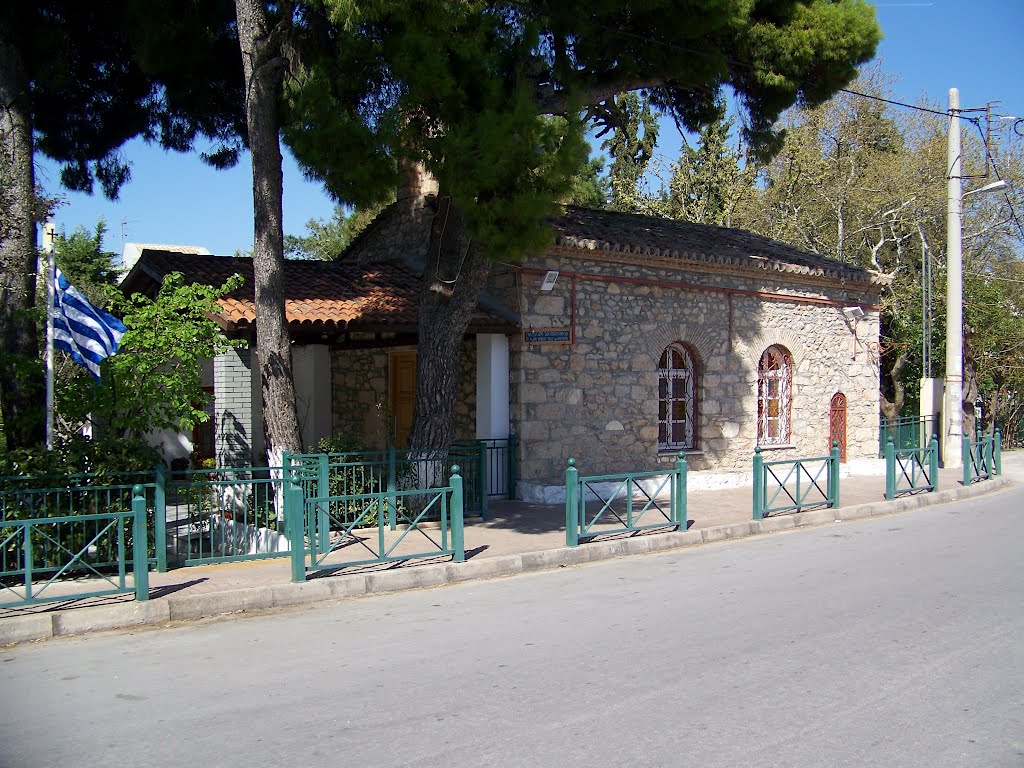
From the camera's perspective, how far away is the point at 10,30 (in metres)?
9.79

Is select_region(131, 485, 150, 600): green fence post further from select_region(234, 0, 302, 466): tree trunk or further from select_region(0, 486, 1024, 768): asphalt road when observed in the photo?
select_region(234, 0, 302, 466): tree trunk

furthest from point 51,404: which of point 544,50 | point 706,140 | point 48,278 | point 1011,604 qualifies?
point 706,140

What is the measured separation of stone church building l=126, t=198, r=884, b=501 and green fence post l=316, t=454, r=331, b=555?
8.28 ft

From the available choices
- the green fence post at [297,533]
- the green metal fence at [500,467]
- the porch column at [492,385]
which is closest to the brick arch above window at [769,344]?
the porch column at [492,385]

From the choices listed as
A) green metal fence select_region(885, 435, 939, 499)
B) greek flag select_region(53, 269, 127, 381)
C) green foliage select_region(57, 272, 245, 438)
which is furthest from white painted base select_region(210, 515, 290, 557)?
green metal fence select_region(885, 435, 939, 499)

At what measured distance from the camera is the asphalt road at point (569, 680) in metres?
4.12

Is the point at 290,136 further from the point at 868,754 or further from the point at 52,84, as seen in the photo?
the point at 868,754

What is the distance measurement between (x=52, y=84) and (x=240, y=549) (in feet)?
21.2

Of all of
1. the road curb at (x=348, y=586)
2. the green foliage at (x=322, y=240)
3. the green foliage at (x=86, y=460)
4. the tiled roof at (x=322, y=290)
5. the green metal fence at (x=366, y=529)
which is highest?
the green foliage at (x=322, y=240)

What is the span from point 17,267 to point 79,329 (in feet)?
4.09

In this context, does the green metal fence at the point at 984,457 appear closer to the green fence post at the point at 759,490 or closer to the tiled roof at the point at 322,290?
the green fence post at the point at 759,490

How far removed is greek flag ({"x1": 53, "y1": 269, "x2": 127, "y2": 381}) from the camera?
854 cm

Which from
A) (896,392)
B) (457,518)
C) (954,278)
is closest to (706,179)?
(896,392)

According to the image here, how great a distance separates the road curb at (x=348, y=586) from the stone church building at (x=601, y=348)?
280cm
